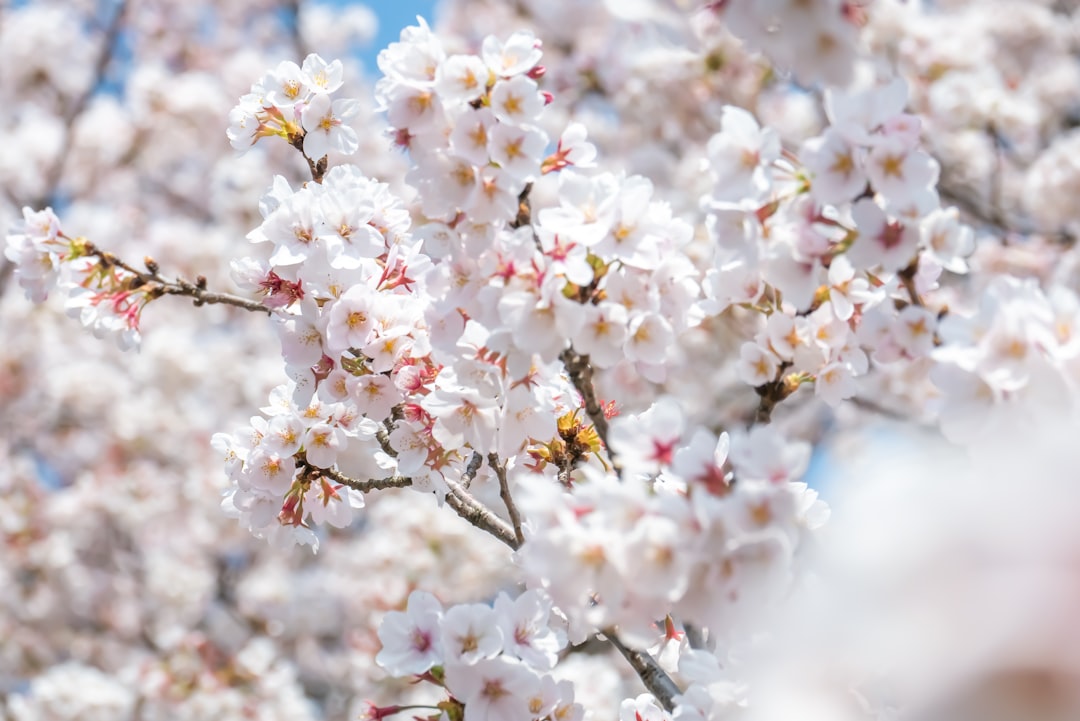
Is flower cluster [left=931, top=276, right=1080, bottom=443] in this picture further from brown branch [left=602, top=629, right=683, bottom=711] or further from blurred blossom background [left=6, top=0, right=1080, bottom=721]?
blurred blossom background [left=6, top=0, right=1080, bottom=721]

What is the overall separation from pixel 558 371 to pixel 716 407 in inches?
164

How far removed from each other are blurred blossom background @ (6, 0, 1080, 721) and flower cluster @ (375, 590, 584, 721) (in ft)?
4.34

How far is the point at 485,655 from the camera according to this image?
130 centimetres

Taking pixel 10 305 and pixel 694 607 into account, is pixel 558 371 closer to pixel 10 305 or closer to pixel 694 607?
pixel 694 607

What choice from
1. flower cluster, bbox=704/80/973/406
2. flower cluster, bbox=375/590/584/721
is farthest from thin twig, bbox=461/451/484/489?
flower cluster, bbox=704/80/973/406

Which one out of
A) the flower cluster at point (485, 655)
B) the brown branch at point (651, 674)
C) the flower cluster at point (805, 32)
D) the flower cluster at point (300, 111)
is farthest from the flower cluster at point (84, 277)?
the flower cluster at point (805, 32)

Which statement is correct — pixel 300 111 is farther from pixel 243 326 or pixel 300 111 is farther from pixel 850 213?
pixel 243 326

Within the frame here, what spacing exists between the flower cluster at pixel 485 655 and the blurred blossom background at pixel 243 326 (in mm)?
1323

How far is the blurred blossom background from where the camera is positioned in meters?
4.60

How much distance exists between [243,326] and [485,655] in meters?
7.03

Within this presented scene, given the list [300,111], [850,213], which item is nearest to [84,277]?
[300,111]

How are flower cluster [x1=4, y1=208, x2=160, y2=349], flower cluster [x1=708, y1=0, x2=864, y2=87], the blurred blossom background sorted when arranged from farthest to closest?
1. the blurred blossom background
2. flower cluster [x1=4, y1=208, x2=160, y2=349]
3. flower cluster [x1=708, y1=0, x2=864, y2=87]

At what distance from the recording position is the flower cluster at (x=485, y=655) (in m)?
1.30

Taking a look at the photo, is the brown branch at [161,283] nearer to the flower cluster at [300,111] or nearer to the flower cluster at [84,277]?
the flower cluster at [84,277]
